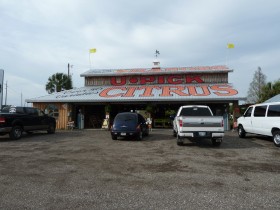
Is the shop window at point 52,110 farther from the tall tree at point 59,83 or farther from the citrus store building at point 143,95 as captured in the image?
the tall tree at point 59,83

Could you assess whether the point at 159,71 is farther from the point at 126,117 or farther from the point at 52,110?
the point at 126,117

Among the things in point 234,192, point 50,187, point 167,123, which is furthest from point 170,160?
point 167,123

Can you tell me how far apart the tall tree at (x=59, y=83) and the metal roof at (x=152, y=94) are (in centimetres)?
2585

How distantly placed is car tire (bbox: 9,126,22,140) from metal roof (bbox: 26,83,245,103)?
8.06m

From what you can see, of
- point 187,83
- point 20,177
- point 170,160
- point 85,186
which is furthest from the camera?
point 187,83

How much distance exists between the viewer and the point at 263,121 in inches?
530

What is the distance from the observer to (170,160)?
8.70m

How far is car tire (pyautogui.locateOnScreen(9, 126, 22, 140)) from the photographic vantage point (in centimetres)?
1447

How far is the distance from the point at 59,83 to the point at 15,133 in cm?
3821

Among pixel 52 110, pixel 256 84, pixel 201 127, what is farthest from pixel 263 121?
pixel 256 84

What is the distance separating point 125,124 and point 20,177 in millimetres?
8427

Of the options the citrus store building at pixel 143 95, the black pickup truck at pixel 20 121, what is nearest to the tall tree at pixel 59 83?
the citrus store building at pixel 143 95

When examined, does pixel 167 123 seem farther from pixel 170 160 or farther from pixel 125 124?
pixel 170 160

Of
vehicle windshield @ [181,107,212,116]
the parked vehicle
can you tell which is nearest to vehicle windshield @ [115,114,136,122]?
the parked vehicle
